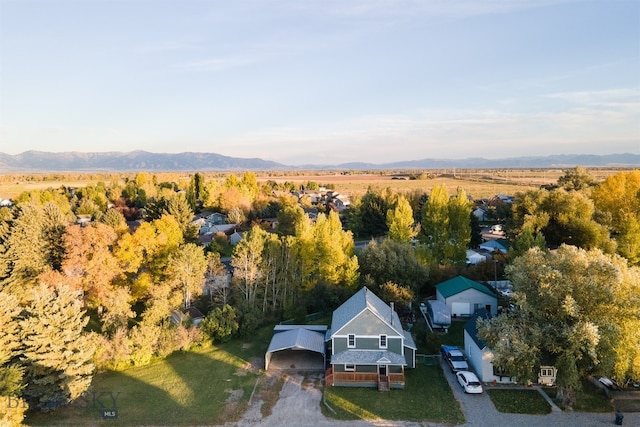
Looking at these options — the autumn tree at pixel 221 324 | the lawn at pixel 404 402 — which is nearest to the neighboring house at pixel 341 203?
the autumn tree at pixel 221 324

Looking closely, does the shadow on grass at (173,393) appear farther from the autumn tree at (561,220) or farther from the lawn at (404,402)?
the autumn tree at (561,220)

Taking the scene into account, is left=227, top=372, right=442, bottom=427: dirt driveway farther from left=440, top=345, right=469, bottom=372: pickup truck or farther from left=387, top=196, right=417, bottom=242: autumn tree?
left=387, top=196, right=417, bottom=242: autumn tree

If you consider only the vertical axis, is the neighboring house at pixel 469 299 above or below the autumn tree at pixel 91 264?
below

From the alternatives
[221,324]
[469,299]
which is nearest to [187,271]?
[221,324]

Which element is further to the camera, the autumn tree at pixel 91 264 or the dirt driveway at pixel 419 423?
the autumn tree at pixel 91 264

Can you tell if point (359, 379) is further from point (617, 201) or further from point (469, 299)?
point (617, 201)

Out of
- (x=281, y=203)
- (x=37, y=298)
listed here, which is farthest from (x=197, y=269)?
(x=281, y=203)

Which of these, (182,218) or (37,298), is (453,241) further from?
(37,298)

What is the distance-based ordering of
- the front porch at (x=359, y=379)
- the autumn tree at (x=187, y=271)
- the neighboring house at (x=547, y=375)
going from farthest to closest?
the autumn tree at (x=187, y=271), the front porch at (x=359, y=379), the neighboring house at (x=547, y=375)
